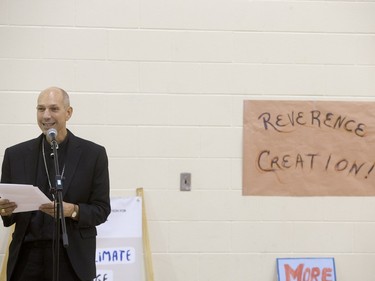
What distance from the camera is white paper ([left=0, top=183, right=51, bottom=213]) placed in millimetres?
1854

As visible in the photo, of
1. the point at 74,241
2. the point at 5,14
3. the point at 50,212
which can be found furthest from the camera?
the point at 5,14

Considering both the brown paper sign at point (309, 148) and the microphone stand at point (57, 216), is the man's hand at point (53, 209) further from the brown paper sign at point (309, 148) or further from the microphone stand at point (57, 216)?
the brown paper sign at point (309, 148)

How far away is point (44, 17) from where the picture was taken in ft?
10.2

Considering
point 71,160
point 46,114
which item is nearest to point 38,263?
point 71,160

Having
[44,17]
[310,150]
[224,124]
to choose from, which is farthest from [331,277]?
[44,17]

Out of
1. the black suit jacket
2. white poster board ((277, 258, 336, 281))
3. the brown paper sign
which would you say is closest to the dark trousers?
the black suit jacket

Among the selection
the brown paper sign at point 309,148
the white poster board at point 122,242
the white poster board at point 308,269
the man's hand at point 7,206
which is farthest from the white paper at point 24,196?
the white poster board at point 308,269

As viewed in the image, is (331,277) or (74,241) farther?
(331,277)

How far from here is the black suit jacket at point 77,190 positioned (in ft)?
6.89

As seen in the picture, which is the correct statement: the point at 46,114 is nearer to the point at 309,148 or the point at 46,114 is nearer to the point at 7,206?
the point at 7,206

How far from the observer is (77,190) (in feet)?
7.06

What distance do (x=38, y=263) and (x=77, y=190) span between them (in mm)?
330

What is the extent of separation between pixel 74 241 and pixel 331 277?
180 cm

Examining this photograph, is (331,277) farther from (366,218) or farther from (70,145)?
(70,145)
